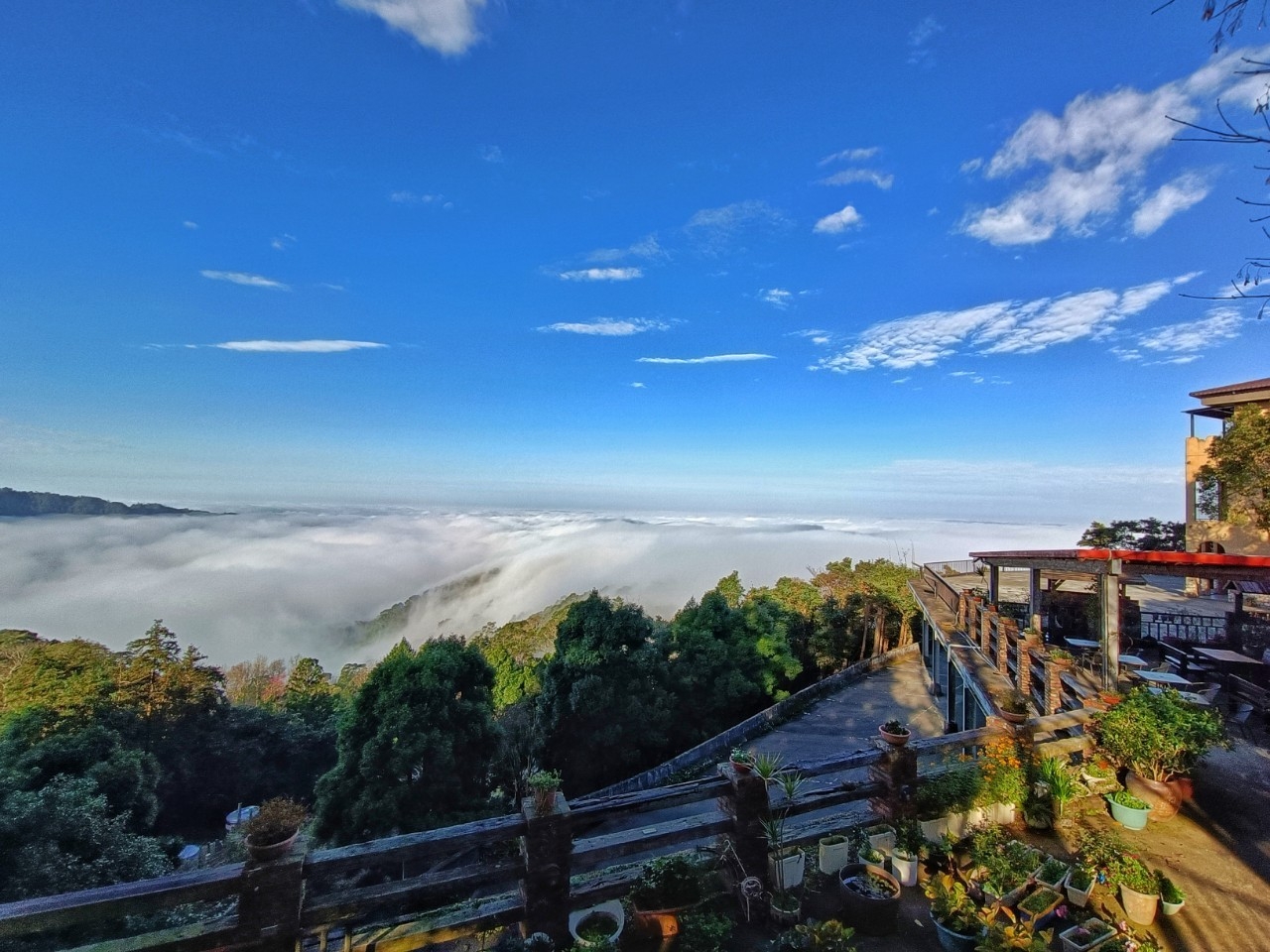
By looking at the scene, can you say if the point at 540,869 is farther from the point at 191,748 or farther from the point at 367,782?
the point at 191,748

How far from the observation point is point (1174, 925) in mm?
3945

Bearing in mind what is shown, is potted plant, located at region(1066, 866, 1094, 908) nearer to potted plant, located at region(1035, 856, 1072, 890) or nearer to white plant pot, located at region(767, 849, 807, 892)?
potted plant, located at region(1035, 856, 1072, 890)

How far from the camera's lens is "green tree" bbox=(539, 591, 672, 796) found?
16.1 m

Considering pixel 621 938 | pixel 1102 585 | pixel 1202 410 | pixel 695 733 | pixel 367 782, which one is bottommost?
pixel 695 733

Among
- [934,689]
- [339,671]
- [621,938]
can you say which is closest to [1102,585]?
[621,938]

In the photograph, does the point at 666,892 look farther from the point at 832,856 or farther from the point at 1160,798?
the point at 1160,798

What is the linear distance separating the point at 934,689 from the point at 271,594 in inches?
1789

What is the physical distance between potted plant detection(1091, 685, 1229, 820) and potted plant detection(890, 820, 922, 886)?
2.74 meters

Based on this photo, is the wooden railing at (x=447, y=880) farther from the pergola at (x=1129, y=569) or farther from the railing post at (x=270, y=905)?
the pergola at (x=1129, y=569)

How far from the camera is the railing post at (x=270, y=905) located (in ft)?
10.4

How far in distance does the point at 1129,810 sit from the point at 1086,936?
8.66 ft

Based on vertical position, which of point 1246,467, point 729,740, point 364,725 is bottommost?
point 729,740

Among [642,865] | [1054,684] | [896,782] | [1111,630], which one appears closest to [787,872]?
[642,865]

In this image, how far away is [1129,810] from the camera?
5.23 meters
